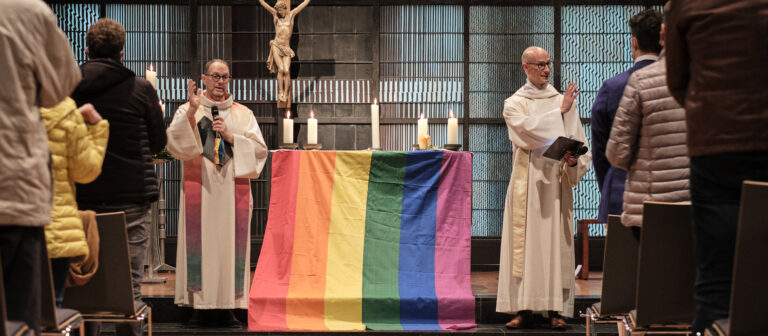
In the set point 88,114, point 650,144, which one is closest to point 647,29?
point 650,144

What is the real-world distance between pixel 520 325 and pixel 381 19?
369cm

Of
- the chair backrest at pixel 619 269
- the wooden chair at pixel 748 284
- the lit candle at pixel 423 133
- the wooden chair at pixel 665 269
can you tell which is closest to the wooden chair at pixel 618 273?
the chair backrest at pixel 619 269

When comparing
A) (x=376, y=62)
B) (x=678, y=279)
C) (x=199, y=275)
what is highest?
(x=376, y=62)

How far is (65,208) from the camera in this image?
286cm

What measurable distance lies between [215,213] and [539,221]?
2.22 m

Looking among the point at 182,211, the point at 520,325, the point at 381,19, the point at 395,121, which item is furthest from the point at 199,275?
the point at 381,19

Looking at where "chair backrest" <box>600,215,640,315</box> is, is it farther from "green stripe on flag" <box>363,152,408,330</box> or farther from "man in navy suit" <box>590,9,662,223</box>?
"green stripe on flag" <box>363,152,408,330</box>

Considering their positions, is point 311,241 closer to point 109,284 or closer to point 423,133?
point 423,133

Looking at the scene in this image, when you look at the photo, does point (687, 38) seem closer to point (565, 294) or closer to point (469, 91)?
point (565, 294)

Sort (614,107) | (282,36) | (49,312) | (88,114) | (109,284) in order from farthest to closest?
(282,36) → (614,107) → (109,284) → (88,114) → (49,312)

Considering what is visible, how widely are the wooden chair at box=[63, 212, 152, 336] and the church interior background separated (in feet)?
13.8

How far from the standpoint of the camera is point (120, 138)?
3.71m

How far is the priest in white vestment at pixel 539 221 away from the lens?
525 cm

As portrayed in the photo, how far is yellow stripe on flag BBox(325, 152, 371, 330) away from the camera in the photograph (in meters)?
5.21
